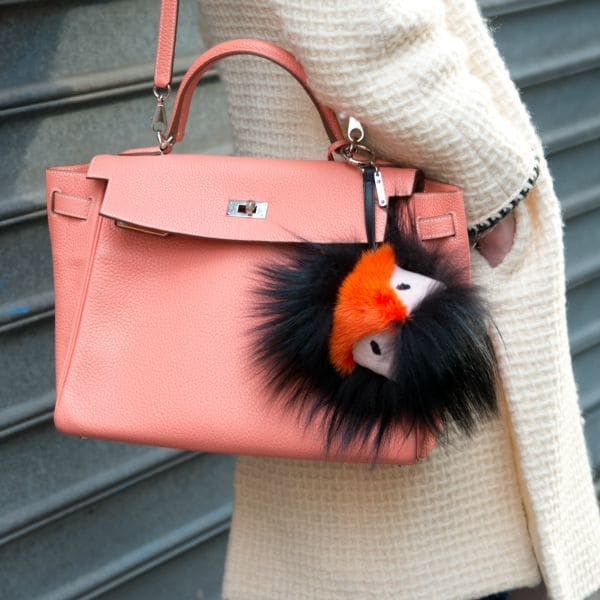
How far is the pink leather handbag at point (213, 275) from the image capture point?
1215 millimetres

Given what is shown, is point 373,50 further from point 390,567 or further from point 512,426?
point 390,567

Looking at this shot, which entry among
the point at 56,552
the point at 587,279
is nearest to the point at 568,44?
the point at 587,279

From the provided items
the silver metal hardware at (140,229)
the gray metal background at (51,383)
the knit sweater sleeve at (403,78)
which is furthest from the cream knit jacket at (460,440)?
the gray metal background at (51,383)

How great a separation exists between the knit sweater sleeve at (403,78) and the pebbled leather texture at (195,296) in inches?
2.3

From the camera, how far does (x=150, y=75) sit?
209cm

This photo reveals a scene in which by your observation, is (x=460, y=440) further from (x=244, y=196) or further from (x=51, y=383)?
(x=51, y=383)

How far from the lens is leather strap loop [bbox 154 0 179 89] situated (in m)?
1.29

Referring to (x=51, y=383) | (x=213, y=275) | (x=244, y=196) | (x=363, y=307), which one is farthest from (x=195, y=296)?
(x=51, y=383)

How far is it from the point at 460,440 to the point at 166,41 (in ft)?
2.38

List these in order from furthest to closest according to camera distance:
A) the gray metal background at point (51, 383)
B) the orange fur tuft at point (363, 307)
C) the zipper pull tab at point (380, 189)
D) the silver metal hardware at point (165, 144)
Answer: the gray metal background at point (51, 383) < the silver metal hardware at point (165, 144) < the zipper pull tab at point (380, 189) < the orange fur tuft at point (363, 307)

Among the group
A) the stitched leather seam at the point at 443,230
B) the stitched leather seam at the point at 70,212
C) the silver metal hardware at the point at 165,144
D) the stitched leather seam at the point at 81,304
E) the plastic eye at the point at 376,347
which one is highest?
the stitched leather seam at the point at 443,230

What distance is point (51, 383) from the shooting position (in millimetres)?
2049

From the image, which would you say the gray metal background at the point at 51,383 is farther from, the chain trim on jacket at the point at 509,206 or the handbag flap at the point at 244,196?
the chain trim on jacket at the point at 509,206

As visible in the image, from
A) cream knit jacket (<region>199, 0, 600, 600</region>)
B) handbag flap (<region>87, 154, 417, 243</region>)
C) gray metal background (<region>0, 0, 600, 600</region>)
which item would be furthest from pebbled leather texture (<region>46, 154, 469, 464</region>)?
gray metal background (<region>0, 0, 600, 600</region>)
